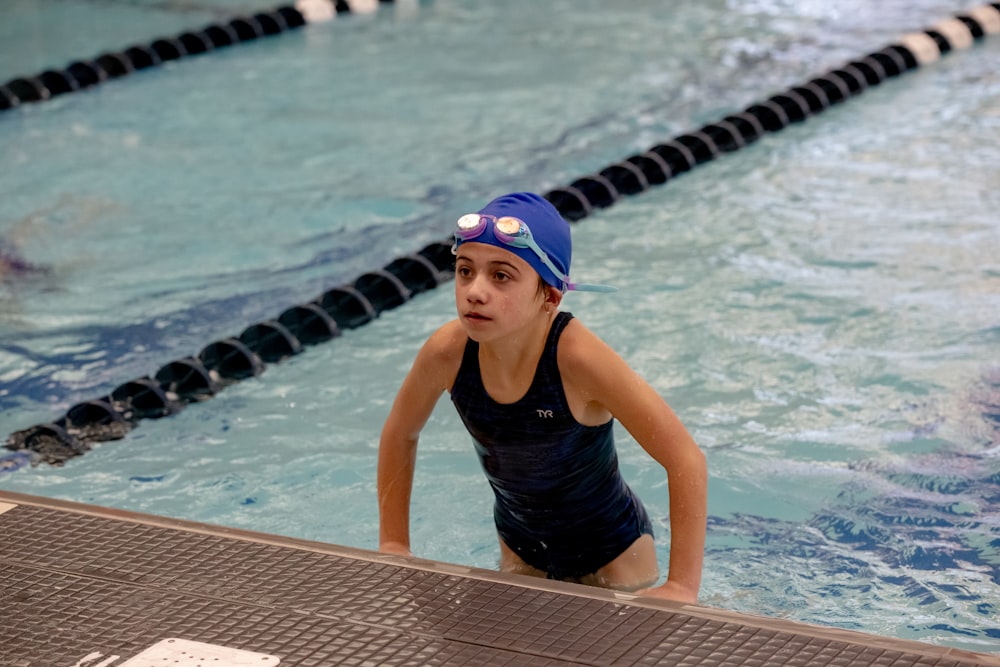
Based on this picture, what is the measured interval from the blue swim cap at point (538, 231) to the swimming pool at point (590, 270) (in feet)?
3.86

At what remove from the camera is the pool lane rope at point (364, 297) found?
4496 millimetres

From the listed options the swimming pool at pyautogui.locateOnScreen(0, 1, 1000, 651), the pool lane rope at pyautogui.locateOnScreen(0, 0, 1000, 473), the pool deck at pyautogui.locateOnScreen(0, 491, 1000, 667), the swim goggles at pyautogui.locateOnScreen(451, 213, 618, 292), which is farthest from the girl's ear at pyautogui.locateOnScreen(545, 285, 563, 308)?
the pool lane rope at pyautogui.locateOnScreen(0, 0, 1000, 473)

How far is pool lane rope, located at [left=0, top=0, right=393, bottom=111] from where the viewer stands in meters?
8.73

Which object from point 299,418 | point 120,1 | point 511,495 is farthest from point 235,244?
point 120,1

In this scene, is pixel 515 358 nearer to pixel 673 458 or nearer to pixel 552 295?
pixel 552 295

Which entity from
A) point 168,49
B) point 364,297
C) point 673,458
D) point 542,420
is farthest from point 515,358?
point 168,49

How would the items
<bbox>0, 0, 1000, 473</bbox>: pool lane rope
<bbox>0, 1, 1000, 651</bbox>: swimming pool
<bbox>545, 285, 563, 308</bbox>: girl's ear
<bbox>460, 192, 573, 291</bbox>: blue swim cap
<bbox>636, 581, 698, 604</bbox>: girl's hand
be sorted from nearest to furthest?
<bbox>636, 581, 698, 604</bbox>: girl's hand, <bbox>460, 192, 573, 291</bbox>: blue swim cap, <bbox>545, 285, 563, 308</bbox>: girl's ear, <bbox>0, 1, 1000, 651</bbox>: swimming pool, <bbox>0, 0, 1000, 473</bbox>: pool lane rope

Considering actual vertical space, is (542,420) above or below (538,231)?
below

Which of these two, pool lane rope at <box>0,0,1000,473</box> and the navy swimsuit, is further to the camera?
pool lane rope at <box>0,0,1000,473</box>

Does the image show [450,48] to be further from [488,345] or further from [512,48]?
[488,345]

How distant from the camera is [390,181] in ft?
23.0

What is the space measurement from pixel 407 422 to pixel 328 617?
2.01 feet

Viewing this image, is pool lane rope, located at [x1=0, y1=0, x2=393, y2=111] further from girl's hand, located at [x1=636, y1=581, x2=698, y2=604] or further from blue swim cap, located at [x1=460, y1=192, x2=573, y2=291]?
girl's hand, located at [x1=636, y1=581, x2=698, y2=604]

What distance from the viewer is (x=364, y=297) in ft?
17.7
